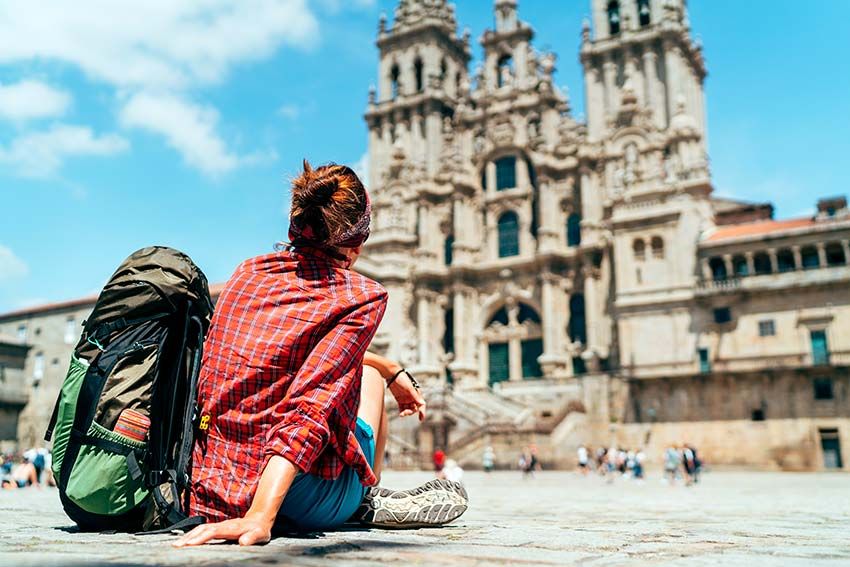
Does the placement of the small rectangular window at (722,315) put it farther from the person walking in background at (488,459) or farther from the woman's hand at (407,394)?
the woman's hand at (407,394)

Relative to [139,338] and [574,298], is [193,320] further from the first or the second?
[574,298]

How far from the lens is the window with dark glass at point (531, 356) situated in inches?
1622

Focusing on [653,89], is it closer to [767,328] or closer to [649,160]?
[649,160]

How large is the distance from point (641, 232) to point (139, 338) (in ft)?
114

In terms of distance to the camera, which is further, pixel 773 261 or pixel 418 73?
pixel 418 73

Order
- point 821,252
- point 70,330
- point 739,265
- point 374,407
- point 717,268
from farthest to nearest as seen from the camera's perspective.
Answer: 1. point 70,330
2. point 717,268
3. point 739,265
4. point 821,252
5. point 374,407

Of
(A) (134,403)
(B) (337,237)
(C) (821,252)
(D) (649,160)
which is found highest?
(D) (649,160)

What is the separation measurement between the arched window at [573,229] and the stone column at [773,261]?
10.8 m

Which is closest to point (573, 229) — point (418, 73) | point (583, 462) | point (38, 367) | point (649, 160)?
point (649, 160)

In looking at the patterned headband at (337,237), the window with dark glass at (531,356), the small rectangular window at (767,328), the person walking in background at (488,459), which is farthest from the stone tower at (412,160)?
the patterned headband at (337,237)

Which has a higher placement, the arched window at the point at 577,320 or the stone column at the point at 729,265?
the stone column at the point at 729,265

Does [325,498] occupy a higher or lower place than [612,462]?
lower

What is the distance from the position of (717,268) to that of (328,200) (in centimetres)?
3396

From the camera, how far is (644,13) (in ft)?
137
